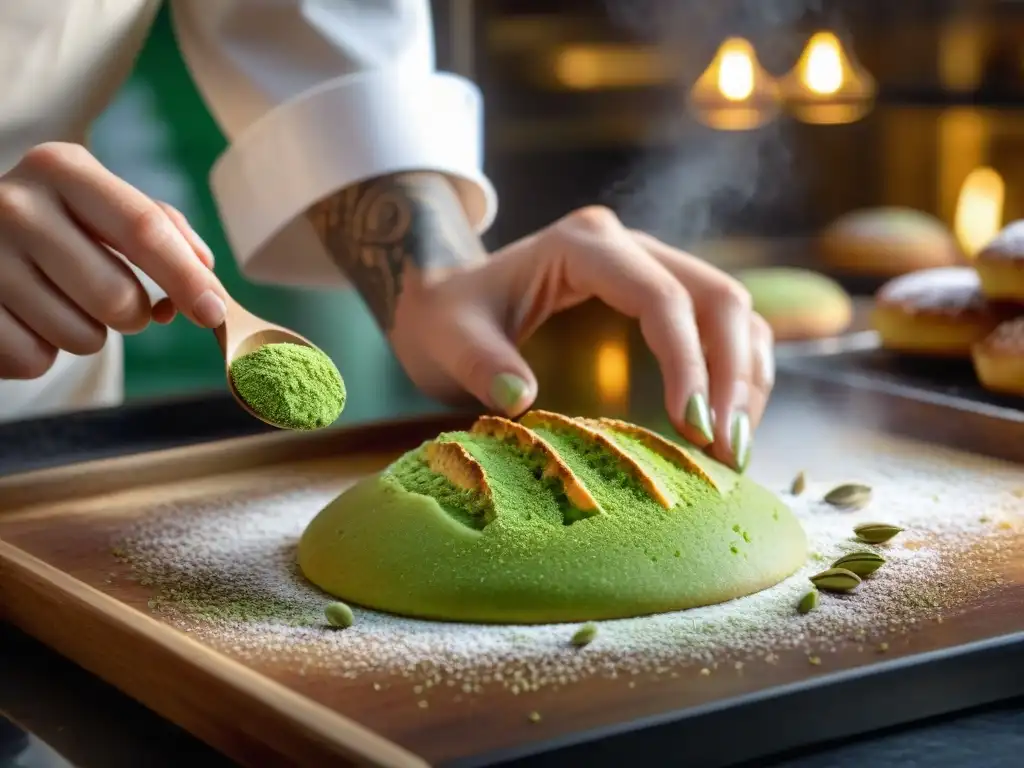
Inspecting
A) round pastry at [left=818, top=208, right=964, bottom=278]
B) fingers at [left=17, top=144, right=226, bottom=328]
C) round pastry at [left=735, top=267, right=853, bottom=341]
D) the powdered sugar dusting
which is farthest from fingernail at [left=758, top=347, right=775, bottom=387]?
round pastry at [left=818, top=208, right=964, bottom=278]

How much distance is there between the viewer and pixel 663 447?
126 centimetres

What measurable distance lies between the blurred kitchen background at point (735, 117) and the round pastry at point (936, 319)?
1.22m

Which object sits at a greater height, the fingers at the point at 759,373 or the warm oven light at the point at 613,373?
the fingers at the point at 759,373

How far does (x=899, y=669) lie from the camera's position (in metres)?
0.88

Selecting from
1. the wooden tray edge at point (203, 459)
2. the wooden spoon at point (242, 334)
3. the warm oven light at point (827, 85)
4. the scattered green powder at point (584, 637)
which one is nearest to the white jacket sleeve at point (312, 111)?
the wooden tray edge at point (203, 459)

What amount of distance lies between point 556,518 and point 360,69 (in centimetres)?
87

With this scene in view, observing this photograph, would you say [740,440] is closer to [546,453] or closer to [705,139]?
[546,453]

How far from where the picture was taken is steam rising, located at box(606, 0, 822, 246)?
3.63 m

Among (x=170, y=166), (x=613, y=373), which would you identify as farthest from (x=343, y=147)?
(x=170, y=166)

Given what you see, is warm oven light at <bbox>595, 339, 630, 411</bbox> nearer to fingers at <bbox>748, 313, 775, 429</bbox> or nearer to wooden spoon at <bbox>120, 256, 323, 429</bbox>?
fingers at <bbox>748, 313, 775, 429</bbox>

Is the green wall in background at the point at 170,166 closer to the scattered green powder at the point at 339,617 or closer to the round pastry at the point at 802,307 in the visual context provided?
the round pastry at the point at 802,307

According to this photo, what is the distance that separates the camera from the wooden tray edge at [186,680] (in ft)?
2.53

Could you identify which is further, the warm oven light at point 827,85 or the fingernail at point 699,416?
the warm oven light at point 827,85

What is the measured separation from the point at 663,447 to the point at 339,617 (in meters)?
0.36
